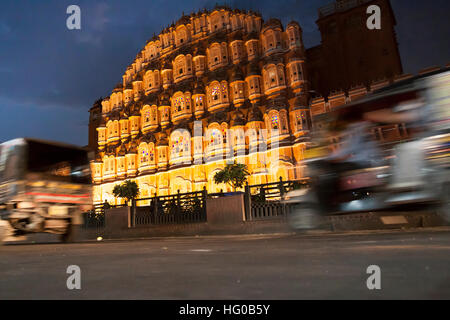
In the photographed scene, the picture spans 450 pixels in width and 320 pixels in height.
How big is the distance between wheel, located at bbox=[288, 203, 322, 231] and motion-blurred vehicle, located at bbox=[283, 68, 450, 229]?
0.08 m

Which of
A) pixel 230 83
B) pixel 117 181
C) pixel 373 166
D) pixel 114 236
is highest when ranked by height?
pixel 230 83

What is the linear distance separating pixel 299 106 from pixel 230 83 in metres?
9.41

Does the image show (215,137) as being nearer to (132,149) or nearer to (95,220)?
(132,149)

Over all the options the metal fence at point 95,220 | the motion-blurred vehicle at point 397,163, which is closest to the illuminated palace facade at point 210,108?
the metal fence at point 95,220

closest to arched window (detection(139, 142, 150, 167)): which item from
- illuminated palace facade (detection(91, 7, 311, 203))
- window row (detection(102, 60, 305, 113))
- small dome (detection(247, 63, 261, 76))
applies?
illuminated palace facade (detection(91, 7, 311, 203))

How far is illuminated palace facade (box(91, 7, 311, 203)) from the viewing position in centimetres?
3347

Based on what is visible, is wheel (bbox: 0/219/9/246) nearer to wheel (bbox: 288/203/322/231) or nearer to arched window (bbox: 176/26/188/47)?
wheel (bbox: 288/203/322/231)

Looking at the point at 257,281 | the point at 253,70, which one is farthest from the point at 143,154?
the point at 257,281

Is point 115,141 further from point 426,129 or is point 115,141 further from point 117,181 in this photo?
point 426,129

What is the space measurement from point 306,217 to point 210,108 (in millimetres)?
31686

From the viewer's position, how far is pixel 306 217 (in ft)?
24.7

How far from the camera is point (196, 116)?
39312mm
